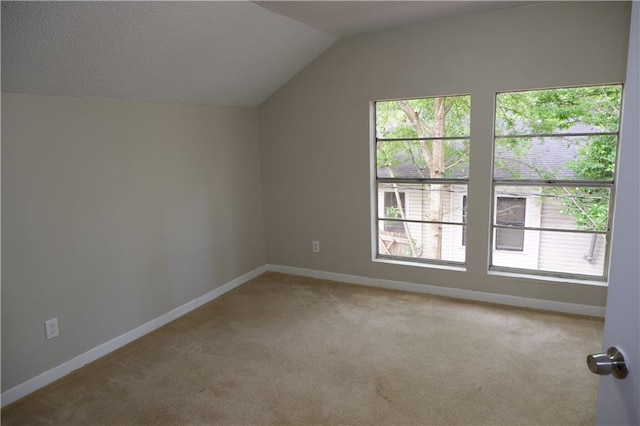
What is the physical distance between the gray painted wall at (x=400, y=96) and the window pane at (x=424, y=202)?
0.17 meters

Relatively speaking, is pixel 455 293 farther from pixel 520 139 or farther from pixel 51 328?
pixel 51 328

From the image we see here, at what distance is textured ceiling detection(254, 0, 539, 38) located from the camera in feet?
9.30

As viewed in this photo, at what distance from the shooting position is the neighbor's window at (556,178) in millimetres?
3123

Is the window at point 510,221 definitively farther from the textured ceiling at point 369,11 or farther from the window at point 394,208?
the textured ceiling at point 369,11

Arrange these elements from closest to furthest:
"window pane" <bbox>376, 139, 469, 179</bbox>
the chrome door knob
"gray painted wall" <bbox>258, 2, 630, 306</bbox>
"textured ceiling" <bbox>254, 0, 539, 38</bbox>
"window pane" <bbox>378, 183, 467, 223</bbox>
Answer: the chrome door knob, "textured ceiling" <bbox>254, 0, 539, 38</bbox>, "gray painted wall" <bbox>258, 2, 630, 306</bbox>, "window pane" <bbox>376, 139, 469, 179</bbox>, "window pane" <bbox>378, 183, 467, 223</bbox>

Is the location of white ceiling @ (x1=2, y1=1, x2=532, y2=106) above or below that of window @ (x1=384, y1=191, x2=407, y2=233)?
above

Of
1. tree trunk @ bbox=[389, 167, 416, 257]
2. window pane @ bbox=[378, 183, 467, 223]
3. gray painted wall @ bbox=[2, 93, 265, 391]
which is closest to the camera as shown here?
gray painted wall @ bbox=[2, 93, 265, 391]

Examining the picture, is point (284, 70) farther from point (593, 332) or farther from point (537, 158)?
point (593, 332)

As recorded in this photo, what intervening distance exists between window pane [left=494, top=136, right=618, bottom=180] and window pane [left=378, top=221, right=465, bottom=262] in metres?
0.68

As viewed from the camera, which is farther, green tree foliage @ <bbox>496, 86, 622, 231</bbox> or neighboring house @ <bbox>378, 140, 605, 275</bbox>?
neighboring house @ <bbox>378, 140, 605, 275</bbox>

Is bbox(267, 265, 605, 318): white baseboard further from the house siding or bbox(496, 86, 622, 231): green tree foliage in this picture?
bbox(496, 86, 622, 231): green tree foliage

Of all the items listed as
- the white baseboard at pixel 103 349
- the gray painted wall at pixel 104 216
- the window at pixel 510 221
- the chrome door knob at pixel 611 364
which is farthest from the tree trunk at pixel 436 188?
the chrome door knob at pixel 611 364

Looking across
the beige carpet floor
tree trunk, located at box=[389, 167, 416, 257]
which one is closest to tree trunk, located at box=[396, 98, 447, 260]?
tree trunk, located at box=[389, 167, 416, 257]

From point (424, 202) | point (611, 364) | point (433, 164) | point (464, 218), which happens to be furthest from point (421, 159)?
point (611, 364)
